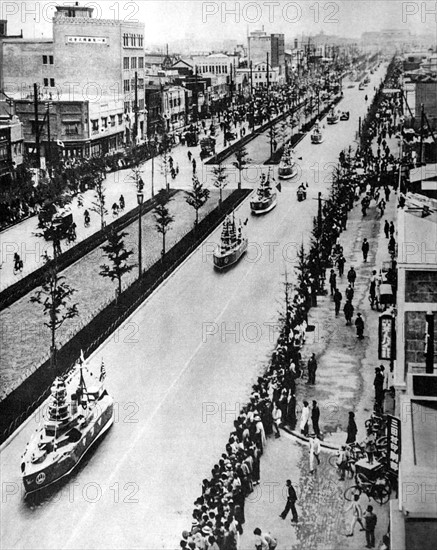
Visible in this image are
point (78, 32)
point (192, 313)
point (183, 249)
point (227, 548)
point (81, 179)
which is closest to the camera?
point (227, 548)

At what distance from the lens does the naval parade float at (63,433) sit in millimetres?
14820

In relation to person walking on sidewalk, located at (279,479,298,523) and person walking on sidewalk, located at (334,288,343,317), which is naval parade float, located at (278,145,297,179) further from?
person walking on sidewalk, located at (279,479,298,523)

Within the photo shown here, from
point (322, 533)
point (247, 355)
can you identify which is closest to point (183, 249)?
point (247, 355)

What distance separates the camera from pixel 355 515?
1318 centimetres

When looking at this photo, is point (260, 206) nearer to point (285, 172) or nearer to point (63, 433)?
point (285, 172)

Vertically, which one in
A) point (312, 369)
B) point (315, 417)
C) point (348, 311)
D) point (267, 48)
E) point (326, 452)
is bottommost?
point (326, 452)

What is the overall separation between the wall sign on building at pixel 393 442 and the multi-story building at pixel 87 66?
4335 cm

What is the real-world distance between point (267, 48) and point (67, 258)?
62.9 metres

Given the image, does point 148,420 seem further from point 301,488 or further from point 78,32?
point 78,32

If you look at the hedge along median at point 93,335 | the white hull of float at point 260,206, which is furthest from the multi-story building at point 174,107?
the hedge along median at point 93,335

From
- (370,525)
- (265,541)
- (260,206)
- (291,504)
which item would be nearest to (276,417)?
(291,504)

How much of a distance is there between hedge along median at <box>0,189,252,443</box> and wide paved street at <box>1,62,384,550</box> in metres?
0.35

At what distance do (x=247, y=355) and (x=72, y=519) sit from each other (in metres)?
8.39

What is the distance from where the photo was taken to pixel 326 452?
53.7ft
